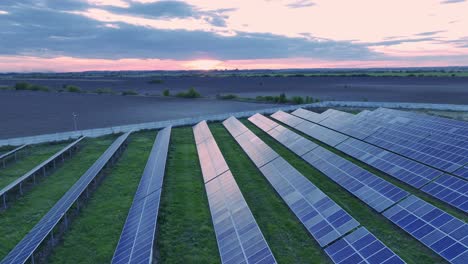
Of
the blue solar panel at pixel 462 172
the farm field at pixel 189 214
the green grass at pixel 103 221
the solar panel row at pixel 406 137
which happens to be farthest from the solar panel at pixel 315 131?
the green grass at pixel 103 221

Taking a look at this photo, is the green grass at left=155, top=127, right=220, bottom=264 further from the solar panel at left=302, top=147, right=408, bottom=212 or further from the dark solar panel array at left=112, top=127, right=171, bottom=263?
the solar panel at left=302, top=147, right=408, bottom=212

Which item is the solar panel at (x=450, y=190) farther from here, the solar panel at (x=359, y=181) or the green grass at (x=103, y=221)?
the green grass at (x=103, y=221)

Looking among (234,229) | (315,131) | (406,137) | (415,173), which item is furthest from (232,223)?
(315,131)

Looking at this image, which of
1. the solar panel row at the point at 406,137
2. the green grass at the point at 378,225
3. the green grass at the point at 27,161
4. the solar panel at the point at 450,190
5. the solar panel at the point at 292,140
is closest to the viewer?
the green grass at the point at 378,225

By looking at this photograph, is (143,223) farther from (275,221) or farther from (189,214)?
(275,221)

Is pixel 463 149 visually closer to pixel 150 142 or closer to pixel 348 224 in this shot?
pixel 348 224

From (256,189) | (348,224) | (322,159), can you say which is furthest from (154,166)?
(348,224)
